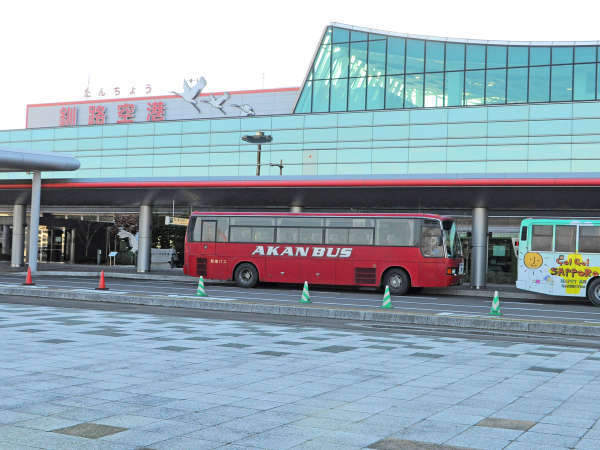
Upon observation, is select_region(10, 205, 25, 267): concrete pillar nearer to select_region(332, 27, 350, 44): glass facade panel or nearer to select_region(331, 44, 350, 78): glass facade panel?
select_region(331, 44, 350, 78): glass facade panel

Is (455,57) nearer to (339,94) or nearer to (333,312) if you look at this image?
(339,94)

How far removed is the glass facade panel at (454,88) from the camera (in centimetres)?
4975

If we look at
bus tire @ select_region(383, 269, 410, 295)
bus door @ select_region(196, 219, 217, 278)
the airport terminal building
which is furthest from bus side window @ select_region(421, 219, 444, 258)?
bus door @ select_region(196, 219, 217, 278)

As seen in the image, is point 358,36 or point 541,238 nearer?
point 541,238

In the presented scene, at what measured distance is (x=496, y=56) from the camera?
49.3m

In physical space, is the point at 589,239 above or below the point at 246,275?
above

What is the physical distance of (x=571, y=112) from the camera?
40.5 metres

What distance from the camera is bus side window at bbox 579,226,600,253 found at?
909 inches

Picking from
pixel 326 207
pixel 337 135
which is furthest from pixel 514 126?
pixel 326 207

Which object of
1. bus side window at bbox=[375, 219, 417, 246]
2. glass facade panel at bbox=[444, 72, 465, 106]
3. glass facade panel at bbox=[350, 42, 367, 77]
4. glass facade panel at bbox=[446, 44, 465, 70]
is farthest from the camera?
glass facade panel at bbox=[350, 42, 367, 77]

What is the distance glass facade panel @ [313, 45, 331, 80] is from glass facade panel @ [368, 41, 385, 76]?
3.39 metres

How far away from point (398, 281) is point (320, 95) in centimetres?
2980

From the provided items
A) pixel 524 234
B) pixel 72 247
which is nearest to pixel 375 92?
pixel 72 247

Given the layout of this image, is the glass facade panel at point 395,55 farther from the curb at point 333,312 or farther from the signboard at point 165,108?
the curb at point 333,312
